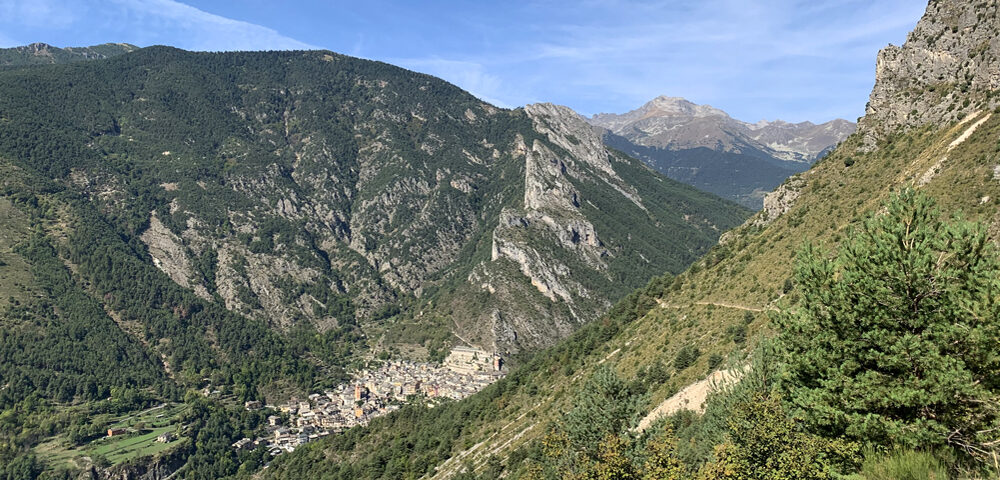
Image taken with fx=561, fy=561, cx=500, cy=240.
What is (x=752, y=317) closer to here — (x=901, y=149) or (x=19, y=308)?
(x=901, y=149)

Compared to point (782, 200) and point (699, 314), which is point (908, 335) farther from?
point (782, 200)

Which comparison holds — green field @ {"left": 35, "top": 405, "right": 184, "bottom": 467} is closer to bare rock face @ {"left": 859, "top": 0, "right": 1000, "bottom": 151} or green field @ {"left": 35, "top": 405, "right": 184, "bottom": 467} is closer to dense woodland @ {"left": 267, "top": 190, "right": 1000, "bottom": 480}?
dense woodland @ {"left": 267, "top": 190, "right": 1000, "bottom": 480}

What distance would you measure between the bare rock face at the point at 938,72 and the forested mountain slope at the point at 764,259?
0.15m

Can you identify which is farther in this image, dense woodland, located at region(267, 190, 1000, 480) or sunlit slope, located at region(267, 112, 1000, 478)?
sunlit slope, located at region(267, 112, 1000, 478)

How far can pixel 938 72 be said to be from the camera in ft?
227

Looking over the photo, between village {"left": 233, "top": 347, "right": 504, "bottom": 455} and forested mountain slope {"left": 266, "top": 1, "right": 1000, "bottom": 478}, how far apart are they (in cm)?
5239

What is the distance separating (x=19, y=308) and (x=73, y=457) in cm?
6660

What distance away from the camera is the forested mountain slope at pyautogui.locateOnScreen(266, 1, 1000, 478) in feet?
176

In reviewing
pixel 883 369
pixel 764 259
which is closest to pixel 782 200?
pixel 764 259

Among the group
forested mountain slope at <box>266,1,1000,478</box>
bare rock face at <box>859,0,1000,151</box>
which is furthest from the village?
bare rock face at <box>859,0,1000,151</box>

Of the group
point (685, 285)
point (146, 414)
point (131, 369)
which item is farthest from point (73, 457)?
point (685, 285)

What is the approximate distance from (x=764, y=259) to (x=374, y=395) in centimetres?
13108

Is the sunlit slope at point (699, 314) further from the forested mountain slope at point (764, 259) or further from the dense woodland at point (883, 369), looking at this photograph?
the dense woodland at point (883, 369)

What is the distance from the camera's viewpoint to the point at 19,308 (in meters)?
173
